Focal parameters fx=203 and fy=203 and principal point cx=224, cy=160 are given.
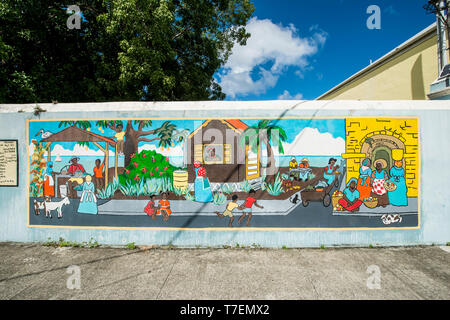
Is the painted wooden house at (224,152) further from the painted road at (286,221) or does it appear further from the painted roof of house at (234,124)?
the painted road at (286,221)

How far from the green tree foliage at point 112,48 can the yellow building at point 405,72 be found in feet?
23.9

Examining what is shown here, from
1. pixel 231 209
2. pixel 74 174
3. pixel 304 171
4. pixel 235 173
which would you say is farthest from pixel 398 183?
pixel 74 174

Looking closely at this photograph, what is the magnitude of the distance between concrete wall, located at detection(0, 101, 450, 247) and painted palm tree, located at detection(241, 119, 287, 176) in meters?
0.25

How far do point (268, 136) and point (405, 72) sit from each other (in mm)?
7880

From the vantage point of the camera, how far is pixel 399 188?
427 centimetres

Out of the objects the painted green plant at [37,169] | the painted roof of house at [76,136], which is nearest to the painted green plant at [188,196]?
the painted roof of house at [76,136]

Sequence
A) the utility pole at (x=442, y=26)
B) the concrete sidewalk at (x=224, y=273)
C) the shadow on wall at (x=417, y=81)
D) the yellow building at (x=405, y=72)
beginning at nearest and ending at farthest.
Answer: the concrete sidewalk at (x=224, y=273)
the utility pole at (x=442, y=26)
the yellow building at (x=405, y=72)
the shadow on wall at (x=417, y=81)

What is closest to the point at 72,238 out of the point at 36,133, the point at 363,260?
the point at 36,133

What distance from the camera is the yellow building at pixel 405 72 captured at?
7.07 meters

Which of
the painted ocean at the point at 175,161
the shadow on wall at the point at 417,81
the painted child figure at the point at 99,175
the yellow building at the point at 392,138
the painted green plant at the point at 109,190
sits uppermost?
the shadow on wall at the point at 417,81

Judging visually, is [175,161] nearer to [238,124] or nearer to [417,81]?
[238,124]
